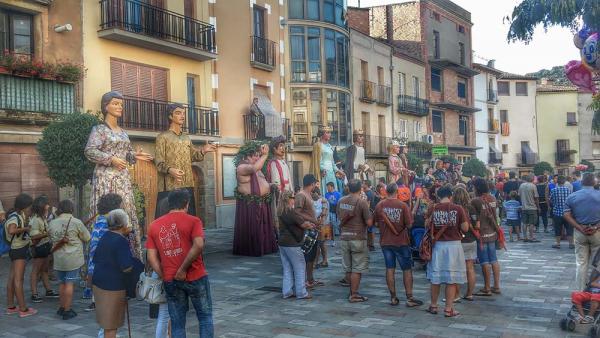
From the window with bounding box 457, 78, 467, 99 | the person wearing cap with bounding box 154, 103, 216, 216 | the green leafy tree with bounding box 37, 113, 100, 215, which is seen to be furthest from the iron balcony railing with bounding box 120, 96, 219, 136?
the window with bounding box 457, 78, 467, 99

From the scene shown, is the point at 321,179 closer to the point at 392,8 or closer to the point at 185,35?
the point at 185,35

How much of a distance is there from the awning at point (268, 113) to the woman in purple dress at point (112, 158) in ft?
50.4

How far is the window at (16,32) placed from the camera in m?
14.7

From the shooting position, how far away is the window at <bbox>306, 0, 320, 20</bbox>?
2731cm

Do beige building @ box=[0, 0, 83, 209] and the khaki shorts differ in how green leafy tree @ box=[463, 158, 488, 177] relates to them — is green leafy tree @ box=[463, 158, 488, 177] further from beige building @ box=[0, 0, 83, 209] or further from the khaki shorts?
the khaki shorts

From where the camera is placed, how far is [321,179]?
12.5 metres

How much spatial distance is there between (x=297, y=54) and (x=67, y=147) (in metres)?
16.8

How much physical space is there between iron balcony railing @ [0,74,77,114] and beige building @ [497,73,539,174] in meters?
44.2

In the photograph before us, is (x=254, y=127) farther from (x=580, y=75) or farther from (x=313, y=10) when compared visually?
(x=580, y=75)

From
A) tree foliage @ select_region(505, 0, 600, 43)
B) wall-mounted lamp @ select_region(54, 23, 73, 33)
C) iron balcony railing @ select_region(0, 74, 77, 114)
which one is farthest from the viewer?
tree foliage @ select_region(505, 0, 600, 43)

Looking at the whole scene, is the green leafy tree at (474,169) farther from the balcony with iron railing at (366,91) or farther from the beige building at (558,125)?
the beige building at (558,125)

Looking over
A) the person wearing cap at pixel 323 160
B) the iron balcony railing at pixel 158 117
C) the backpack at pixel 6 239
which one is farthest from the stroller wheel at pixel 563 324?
the iron balcony railing at pixel 158 117

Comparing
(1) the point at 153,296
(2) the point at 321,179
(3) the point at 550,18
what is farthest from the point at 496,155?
(1) the point at 153,296

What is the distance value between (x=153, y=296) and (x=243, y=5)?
19.1m
